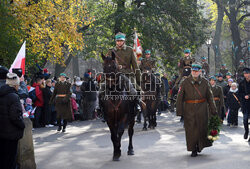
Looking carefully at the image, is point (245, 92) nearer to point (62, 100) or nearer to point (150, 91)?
point (150, 91)

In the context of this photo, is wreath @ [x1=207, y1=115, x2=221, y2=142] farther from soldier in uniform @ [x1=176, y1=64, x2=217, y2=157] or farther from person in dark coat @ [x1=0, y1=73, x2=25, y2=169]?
person in dark coat @ [x1=0, y1=73, x2=25, y2=169]

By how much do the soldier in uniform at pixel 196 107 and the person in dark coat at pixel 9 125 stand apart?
4.58m

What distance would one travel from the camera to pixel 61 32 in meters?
26.0

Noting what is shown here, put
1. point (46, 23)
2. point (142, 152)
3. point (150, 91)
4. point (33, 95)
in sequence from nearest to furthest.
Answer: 1. point (142, 152)
2. point (150, 91)
3. point (33, 95)
4. point (46, 23)

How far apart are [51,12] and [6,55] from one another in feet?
22.6

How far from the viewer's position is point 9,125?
7758mm

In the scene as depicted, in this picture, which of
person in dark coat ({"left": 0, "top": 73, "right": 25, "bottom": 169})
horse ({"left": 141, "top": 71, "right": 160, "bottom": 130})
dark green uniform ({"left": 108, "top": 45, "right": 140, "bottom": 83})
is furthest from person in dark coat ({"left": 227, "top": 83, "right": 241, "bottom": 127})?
person in dark coat ({"left": 0, "top": 73, "right": 25, "bottom": 169})

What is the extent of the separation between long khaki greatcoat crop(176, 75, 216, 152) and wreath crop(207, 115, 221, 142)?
0.10 m

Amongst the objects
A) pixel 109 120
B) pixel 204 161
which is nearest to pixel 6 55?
pixel 109 120

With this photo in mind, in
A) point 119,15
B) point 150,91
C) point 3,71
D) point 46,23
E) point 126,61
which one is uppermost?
point 119,15

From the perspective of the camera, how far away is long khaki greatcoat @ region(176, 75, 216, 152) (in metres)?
11.1

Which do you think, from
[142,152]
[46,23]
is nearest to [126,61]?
[142,152]

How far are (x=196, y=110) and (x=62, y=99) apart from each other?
7.65m

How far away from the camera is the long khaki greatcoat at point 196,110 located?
11.1 m
